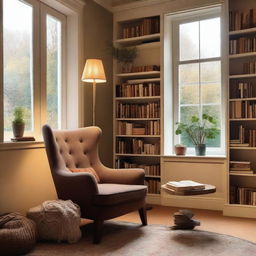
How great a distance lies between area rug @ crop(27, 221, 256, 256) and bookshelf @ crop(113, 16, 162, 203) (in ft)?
4.53

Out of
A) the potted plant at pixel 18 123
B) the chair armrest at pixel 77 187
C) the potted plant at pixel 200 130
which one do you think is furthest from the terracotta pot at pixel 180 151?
the potted plant at pixel 18 123

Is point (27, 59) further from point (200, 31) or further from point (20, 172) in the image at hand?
point (200, 31)

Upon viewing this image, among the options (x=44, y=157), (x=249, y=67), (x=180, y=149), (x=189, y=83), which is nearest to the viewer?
(x=44, y=157)

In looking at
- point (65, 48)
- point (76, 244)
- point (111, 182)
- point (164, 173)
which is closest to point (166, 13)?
point (65, 48)

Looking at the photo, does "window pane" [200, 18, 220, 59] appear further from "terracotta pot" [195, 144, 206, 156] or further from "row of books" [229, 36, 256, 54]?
"terracotta pot" [195, 144, 206, 156]

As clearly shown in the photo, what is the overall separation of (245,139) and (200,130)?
0.58 meters

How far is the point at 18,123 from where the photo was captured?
3.01 meters

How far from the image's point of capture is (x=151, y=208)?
12.8 feet

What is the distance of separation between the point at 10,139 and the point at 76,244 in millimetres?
1227

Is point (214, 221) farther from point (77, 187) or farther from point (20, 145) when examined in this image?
point (20, 145)

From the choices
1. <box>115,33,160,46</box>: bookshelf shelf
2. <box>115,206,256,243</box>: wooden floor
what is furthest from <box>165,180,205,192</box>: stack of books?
<box>115,33,160,46</box>: bookshelf shelf

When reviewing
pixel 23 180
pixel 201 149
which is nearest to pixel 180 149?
pixel 201 149

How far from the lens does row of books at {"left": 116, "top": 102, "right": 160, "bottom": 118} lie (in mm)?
4289

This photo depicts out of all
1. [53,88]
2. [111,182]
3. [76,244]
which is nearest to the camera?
[76,244]
